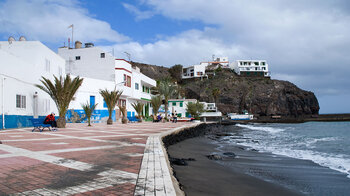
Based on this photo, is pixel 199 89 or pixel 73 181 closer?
pixel 73 181

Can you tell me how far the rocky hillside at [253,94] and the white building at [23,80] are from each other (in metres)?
63.4

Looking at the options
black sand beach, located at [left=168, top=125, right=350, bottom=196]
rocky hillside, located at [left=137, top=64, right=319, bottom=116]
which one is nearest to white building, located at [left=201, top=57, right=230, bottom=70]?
rocky hillside, located at [left=137, top=64, right=319, bottom=116]

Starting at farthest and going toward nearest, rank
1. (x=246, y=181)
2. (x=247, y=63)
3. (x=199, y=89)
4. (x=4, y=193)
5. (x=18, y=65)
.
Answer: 1. (x=247, y=63)
2. (x=199, y=89)
3. (x=18, y=65)
4. (x=246, y=181)
5. (x=4, y=193)

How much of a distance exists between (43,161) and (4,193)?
2.06m

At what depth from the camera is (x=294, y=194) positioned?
5527 mm

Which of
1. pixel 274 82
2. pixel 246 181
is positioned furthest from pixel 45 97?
pixel 274 82

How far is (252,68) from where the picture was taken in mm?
103062

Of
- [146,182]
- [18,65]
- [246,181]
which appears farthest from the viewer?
[18,65]

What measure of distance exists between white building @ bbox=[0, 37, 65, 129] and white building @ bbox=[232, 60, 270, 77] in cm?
8691

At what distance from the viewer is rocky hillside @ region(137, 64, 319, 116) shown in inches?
3169

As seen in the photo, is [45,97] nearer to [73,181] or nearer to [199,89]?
[73,181]

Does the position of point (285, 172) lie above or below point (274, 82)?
below

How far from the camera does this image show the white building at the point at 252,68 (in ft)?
333

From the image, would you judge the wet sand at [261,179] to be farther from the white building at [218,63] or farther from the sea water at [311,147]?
the white building at [218,63]
